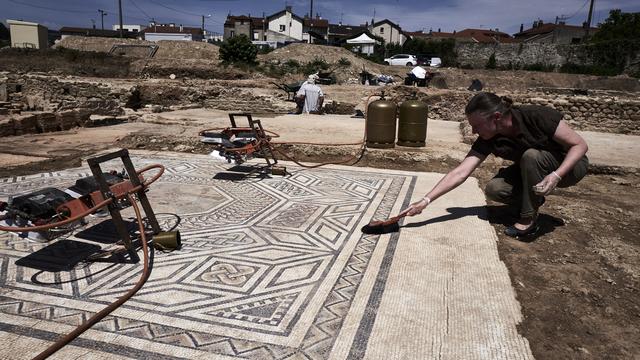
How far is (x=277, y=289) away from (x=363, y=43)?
51890 mm

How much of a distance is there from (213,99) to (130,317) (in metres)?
12.1

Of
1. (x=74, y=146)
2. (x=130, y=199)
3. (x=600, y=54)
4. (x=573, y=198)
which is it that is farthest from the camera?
(x=600, y=54)

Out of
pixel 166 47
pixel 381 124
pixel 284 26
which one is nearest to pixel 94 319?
pixel 381 124

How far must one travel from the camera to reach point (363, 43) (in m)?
51.3

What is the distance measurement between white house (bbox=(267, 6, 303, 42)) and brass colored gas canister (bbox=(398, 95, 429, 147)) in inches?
2271

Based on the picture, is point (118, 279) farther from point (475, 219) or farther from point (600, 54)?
point (600, 54)

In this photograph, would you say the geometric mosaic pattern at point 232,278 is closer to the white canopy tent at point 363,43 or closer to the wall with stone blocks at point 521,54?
the wall with stone blocks at point 521,54

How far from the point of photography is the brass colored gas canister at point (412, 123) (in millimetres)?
6445

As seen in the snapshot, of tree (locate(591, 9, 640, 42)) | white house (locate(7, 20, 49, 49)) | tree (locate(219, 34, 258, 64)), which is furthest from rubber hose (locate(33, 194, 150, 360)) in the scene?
white house (locate(7, 20, 49, 49))

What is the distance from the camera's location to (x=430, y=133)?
823cm

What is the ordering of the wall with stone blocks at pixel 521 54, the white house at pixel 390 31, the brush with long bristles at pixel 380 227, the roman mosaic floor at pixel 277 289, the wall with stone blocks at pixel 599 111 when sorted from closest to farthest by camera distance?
the roman mosaic floor at pixel 277 289 < the brush with long bristles at pixel 380 227 < the wall with stone blocks at pixel 599 111 < the wall with stone blocks at pixel 521 54 < the white house at pixel 390 31

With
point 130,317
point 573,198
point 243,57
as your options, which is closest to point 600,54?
point 243,57

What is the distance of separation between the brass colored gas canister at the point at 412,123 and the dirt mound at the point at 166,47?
2219cm

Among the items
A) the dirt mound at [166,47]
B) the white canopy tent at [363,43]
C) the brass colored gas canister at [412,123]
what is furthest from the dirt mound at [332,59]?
the white canopy tent at [363,43]
